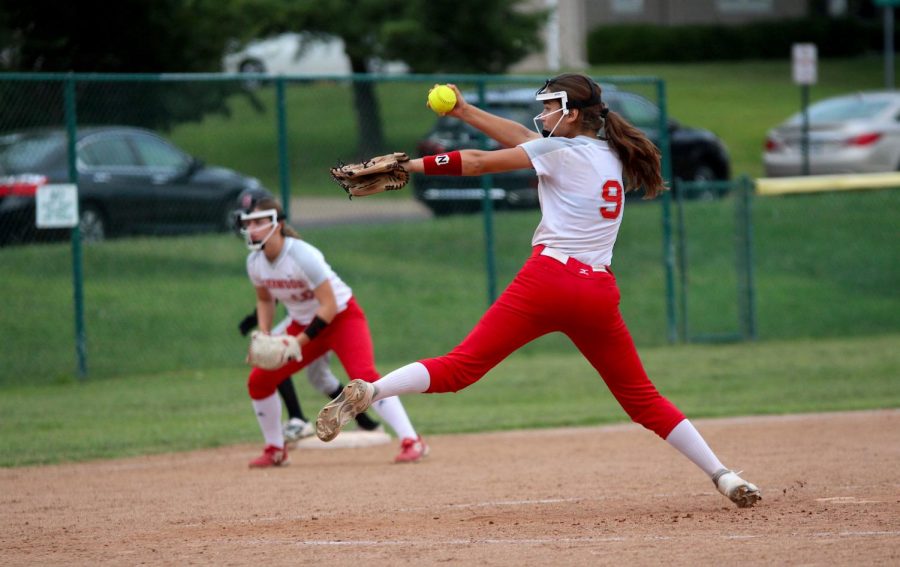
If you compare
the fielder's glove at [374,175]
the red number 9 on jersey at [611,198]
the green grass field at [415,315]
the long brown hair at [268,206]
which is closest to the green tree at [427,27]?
the green grass field at [415,315]

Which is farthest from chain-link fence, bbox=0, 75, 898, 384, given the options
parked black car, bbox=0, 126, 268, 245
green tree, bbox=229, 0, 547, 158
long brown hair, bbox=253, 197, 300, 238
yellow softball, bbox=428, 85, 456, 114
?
green tree, bbox=229, 0, 547, 158

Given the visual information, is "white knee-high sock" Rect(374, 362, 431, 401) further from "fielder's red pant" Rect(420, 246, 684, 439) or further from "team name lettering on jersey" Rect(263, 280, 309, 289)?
"team name lettering on jersey" Rect(263, 280, 309, 289)

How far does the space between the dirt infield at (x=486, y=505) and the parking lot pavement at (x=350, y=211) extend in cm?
525

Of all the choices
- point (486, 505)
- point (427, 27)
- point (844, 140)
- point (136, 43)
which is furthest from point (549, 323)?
point (427, 27)

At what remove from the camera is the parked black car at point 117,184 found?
13000mm

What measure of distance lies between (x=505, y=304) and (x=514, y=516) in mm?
1127

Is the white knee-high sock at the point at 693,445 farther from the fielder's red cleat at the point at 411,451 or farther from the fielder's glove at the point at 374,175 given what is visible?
the fielder's red cleat at the point at 411,451

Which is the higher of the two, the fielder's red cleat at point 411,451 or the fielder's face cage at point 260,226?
the fielder's face cage at point 260,226

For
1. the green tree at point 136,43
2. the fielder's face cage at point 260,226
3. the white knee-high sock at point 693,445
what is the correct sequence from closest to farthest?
the white knee-high sock at point 693,445, the fielder's face cage at point 260,226, the green tree at point 136,43

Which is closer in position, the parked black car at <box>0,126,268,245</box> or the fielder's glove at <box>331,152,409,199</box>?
the fielder's glove at <box>331,152,409,199</box>

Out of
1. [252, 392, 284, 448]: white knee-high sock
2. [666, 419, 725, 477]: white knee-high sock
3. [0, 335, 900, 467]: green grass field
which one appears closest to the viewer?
[666, 419, 725, 477]: white knee-high sock

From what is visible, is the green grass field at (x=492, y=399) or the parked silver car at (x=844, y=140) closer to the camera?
the green grass field at (x=492, y=399)

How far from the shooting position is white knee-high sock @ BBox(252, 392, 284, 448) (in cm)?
848

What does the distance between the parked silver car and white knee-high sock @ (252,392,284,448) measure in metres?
13.7
